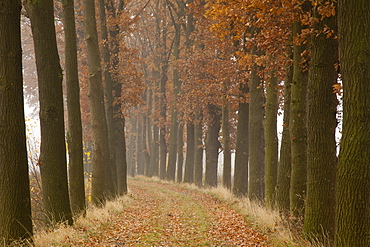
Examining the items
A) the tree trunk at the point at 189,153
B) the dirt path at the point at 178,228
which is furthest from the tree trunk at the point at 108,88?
the tree trunk at the point at 189,153

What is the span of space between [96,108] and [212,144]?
11.2 metres

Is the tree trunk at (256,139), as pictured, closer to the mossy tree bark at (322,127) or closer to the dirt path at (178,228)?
the dirt path at (178,228)

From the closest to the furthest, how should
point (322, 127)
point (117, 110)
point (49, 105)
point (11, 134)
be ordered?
point (11, 134) < point (322, 127) < point (49, 105) < point (117, 110)

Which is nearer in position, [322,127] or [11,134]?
[11,134]

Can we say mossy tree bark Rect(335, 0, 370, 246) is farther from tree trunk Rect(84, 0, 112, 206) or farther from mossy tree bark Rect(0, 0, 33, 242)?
tree trunk Rect(84, 0, 112, 206)

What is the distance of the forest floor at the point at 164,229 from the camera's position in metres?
8.66

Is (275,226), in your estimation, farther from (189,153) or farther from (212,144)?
(189,153)

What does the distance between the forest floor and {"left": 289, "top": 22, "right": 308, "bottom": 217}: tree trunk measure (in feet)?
4.08

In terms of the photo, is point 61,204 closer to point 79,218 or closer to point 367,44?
point 79,218

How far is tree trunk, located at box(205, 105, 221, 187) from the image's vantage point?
24033 mm

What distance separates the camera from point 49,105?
29.6ft

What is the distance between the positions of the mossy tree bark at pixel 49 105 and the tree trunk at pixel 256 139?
8119mm

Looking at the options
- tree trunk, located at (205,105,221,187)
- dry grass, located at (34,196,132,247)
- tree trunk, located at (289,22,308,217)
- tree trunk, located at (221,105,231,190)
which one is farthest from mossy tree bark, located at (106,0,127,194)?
tree trunk, located at (289,22,308,217)

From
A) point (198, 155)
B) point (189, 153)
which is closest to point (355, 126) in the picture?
point (198, 155)
